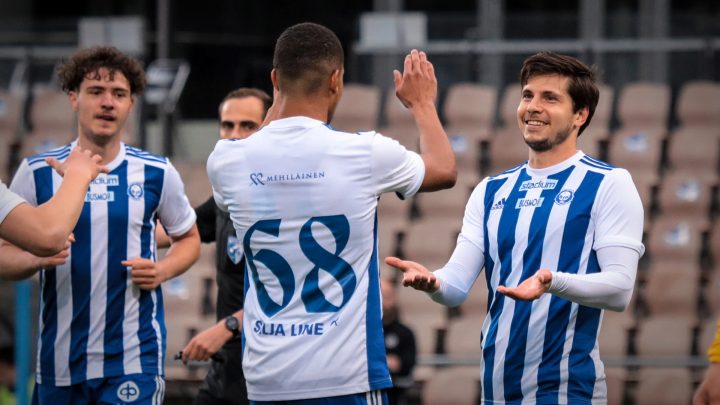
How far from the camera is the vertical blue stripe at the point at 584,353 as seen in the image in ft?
13.7

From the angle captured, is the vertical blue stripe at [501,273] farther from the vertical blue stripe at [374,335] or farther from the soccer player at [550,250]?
the vertical blue stripe at [374,335]

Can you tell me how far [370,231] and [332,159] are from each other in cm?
26

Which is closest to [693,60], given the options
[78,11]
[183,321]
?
[183,321]

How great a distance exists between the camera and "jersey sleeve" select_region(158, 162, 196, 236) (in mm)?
5207

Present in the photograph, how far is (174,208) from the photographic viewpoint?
17.2 ft

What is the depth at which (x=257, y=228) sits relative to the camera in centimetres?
393

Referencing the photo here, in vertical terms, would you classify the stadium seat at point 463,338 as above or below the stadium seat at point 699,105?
below

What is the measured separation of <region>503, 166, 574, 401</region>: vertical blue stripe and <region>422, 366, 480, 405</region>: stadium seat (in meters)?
4.58

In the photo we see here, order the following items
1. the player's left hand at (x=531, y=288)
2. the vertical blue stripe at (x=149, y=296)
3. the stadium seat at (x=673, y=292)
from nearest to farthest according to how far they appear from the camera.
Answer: the player's left hand at (x=531, y=288) → the vertical blue stripe at (x=149, y=296) → the stadium seat at (x=673, y=292)

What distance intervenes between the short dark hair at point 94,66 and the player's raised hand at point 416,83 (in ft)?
5.29

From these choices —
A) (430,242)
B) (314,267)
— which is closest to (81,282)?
(314,267)

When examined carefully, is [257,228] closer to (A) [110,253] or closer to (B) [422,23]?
(A) [110,253]

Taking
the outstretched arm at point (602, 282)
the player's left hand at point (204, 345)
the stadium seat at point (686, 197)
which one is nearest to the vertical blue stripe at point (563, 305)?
the outstretched arm at point (602, 282)

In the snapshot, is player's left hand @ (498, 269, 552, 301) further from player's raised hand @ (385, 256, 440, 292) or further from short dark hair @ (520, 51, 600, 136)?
short dark hair @ (520, 51, 600, 136)
